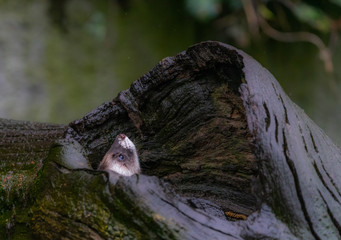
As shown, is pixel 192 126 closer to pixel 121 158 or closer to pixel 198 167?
pixel 198 167

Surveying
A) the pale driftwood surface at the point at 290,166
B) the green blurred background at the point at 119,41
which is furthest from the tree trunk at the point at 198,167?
the green blurred background at the point at 119,41

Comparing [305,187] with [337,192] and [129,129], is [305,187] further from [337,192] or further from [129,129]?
[129,129]

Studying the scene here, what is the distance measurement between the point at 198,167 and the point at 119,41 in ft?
6.47

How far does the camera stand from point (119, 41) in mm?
3055

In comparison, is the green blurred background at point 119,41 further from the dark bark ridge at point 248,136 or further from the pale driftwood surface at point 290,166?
the pale driftwood surface at point 290,166

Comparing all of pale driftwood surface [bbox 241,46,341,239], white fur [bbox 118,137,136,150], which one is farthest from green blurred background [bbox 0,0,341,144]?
pale driftwood surface [bbox 241,46,341,239]

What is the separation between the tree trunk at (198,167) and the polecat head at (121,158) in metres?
0.10

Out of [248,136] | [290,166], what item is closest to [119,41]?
[248,136]

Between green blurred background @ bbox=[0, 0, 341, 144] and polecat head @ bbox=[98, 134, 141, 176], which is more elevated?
green blurred background @ bbox=[0, 0, 341, 144]

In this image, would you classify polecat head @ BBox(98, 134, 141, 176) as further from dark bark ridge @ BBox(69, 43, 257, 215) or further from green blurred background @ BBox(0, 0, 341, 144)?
green blurred background @ BBox(0, 0, 341, 144)

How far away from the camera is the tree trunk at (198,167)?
875mm

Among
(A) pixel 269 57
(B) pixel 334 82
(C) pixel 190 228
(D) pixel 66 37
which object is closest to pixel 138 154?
(C) pixel 190 228

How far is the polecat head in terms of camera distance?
120 cm

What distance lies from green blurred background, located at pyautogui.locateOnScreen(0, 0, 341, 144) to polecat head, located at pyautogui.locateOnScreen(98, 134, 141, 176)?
182 cm
